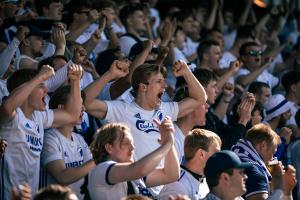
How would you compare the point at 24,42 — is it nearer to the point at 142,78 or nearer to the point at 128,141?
the point at 142,78

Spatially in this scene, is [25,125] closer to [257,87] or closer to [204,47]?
[257,87]

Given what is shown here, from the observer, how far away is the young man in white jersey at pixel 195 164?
8727 millimetres

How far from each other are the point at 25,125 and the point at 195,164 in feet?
4.82

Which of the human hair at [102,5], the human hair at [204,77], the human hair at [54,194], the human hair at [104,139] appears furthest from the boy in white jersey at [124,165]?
the human hair at [102,5]

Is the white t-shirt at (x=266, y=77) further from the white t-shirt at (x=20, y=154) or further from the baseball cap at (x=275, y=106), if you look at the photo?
the white t-shirt at (x=20, y=154)

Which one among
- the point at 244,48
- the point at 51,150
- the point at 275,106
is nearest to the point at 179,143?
the point at 51,150

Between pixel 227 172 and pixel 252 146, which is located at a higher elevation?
pixel 227 172

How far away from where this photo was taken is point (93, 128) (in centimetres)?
1046

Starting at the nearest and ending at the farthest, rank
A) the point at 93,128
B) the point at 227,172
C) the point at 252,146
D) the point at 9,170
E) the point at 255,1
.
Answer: the point at 227,172 → the point at 9,170 → the point at 252,146 → the point at 93,128 → the point at 255,1

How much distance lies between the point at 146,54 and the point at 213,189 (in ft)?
10.2

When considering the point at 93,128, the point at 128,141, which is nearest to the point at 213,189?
the point at 128,141

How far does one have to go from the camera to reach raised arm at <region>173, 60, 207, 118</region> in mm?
10047

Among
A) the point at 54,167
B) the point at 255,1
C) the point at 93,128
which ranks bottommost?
the point at 255,1

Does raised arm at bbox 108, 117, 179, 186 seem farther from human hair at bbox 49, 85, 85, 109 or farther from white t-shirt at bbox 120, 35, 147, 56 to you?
white t-shirt at bbox 120, 35, 147, 56
